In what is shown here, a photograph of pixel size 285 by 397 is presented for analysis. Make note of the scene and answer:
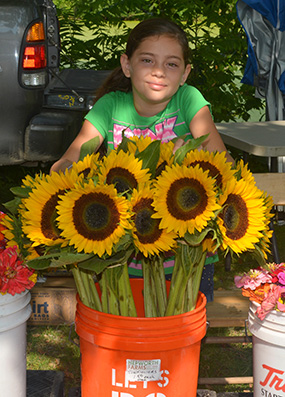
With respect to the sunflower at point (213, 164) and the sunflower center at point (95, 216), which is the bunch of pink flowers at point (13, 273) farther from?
the sunflower at point (213, 164)

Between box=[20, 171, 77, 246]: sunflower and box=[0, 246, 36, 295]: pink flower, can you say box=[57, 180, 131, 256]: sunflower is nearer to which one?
box=[20, 171, 77, 246]: sunflower

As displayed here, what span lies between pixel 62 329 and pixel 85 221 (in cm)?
262

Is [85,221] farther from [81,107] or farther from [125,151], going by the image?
[81,107]

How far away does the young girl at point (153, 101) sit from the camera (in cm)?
226

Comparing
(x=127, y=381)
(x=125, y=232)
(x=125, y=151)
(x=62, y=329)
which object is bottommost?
(x=62, y=329)

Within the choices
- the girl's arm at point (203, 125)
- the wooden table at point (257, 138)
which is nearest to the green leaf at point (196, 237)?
the girl's arm at point (203, 125)

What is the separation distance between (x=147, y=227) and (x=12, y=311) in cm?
44

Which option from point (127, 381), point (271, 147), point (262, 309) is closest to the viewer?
point (127, 381)

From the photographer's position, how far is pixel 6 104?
165 inches

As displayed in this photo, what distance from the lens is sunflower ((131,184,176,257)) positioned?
5.06 ft

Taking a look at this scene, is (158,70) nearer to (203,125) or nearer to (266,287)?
(203,125)

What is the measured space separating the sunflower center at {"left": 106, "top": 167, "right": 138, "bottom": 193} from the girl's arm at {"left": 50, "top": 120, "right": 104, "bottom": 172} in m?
0.54

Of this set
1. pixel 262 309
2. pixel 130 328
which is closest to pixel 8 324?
pixel 130 328

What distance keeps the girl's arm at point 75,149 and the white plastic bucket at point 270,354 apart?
0.81 metres
